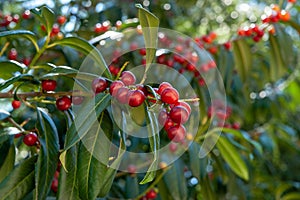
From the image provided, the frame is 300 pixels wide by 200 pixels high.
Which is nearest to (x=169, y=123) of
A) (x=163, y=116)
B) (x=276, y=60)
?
(x=163, y=116)

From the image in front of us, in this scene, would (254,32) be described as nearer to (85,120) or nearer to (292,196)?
(292,196)

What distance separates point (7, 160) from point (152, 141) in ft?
1.45

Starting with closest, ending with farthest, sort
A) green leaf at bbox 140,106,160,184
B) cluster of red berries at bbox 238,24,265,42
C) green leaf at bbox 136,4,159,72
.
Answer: green leaf at bbox 140,106,160,184 → green leaf at bbox 136,4,159,72 → cluster of red berries at bbox 238,24,265,42

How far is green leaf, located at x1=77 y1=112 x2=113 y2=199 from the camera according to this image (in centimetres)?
79

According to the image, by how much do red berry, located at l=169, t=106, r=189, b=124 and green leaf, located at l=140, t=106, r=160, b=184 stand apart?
4 centimetres

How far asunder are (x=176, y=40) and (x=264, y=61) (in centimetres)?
55

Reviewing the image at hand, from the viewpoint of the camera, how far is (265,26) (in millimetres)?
1806

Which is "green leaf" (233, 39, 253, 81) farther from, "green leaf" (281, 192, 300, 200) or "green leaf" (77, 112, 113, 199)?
→ "green leaf" (77, 112, 113, 199)

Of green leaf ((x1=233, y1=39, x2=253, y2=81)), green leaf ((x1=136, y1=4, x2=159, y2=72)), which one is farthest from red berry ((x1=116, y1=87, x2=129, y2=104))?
green leaf ((x1=233, y1=39, x2=253, y2=81))

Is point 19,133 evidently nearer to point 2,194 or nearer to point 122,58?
point 2,194

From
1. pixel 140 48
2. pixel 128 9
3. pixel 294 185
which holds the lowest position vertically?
pixel 294 185

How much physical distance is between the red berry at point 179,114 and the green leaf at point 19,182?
0.36 meters

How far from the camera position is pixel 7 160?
103cm

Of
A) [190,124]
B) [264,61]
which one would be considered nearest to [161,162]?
[190,124]
